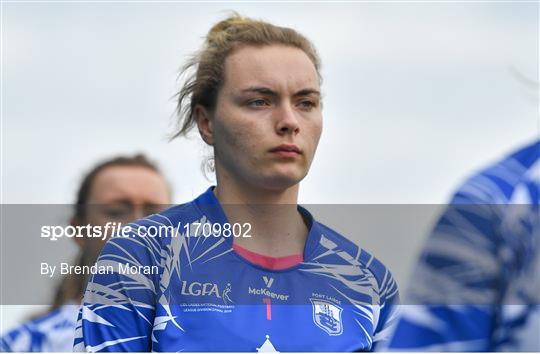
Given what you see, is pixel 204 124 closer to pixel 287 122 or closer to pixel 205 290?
pixel 287 122

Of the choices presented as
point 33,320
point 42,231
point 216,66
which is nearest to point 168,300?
point 216,66

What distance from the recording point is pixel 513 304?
1.42 meters

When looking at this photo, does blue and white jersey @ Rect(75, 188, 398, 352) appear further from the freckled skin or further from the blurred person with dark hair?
the blurred person with dark hair

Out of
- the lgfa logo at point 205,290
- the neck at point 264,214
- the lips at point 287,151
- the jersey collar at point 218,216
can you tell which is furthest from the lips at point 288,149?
the lgfa logo at point 205,290

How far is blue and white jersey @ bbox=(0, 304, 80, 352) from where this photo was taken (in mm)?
4441

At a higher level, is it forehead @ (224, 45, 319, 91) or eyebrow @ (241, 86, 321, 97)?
forehead @ (224, 45, 319, 91)

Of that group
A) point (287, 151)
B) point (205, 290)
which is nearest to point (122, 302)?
point (205, 290)

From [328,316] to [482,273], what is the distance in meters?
1.65

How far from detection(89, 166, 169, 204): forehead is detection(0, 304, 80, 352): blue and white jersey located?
0.49 metres

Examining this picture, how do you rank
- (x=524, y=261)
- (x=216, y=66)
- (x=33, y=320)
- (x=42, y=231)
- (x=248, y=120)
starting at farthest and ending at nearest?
1. (x=33, y=320)
2. (x=42, y=231)
3. (x=216, y=66)
4. (x=248, y=120)
5. (x=524, y=261)

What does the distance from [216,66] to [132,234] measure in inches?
24.7

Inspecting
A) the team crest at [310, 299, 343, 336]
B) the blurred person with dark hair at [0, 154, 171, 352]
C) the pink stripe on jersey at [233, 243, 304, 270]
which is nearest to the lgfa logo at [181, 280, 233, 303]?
the pink stripe on jersey at [233, 243, 304, 270]

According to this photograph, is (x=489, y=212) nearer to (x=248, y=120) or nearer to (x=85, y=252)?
(x=248, y=120)

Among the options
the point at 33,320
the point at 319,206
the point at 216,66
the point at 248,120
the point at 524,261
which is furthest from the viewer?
the point at 33,320
